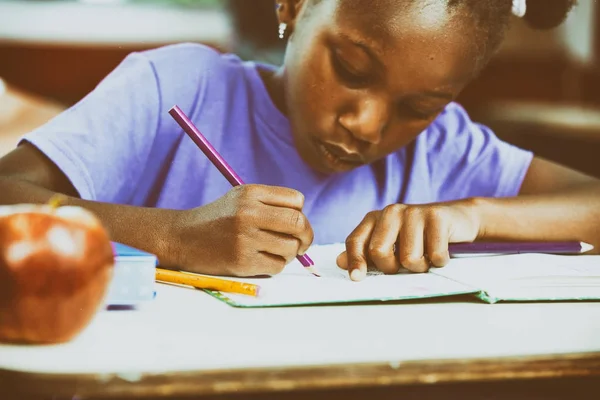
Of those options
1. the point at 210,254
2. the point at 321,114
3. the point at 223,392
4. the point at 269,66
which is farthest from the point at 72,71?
the point at 223,392

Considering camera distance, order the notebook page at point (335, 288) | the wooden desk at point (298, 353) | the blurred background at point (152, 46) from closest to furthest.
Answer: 1. the wooden desk at point (298, 353)
2. the notebook page at point (335, 288)
3. the blurred background at point (152, 46)

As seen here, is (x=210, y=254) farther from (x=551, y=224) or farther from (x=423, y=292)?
(x=551, y=224)

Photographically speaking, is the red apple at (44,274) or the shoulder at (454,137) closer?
the red apple at (44,274)

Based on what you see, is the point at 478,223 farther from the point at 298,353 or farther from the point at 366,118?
the point at 298,353

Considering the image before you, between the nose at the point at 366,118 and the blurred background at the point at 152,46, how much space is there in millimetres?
768

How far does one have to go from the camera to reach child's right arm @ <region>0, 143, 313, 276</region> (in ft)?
2.02

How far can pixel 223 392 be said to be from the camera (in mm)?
365

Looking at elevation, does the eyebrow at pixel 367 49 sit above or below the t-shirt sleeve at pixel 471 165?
above

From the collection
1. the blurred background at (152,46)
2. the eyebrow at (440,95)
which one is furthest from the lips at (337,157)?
the blurred background at (152,46)

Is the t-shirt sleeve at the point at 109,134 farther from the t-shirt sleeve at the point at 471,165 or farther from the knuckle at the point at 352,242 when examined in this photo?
the t-shirt sleeve at the point at 471,165

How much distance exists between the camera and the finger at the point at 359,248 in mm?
614

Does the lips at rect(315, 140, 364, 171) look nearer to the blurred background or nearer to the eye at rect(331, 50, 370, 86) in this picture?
the eye at rect(331, 50, 370, 86)

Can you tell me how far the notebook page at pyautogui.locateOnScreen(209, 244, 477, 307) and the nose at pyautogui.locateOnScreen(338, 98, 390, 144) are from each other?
16cm

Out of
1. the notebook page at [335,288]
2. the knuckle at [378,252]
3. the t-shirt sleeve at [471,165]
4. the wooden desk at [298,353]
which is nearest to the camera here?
the wooden desk at [298,353]
